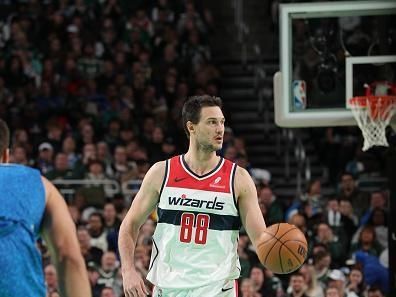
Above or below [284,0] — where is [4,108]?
below

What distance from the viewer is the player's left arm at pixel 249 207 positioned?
24.2 ft

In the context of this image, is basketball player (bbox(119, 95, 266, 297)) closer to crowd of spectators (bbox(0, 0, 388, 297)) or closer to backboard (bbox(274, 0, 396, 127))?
backboard (bbox(274, 0, 396, 127))

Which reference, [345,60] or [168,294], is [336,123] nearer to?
[345,60]

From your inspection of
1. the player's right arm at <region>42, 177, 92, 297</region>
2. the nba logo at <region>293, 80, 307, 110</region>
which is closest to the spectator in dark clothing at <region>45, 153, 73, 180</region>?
the nba logo at <region>293, 80, 307, 110</region>

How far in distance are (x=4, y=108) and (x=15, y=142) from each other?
1.39 m

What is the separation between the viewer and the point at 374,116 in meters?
10.9

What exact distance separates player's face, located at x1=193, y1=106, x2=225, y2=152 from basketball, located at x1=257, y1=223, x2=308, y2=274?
0.88 metres

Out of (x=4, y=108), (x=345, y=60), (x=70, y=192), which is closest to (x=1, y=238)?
(x=345, y=60)

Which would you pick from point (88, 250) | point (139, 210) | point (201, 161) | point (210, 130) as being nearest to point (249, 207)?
point (201, 161)

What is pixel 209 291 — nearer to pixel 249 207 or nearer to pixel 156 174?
pixel 249 207

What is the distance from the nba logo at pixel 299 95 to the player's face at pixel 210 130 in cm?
370

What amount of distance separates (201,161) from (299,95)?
3953 mm

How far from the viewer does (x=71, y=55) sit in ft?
59.3

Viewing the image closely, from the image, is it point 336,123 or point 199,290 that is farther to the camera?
point 336,123
